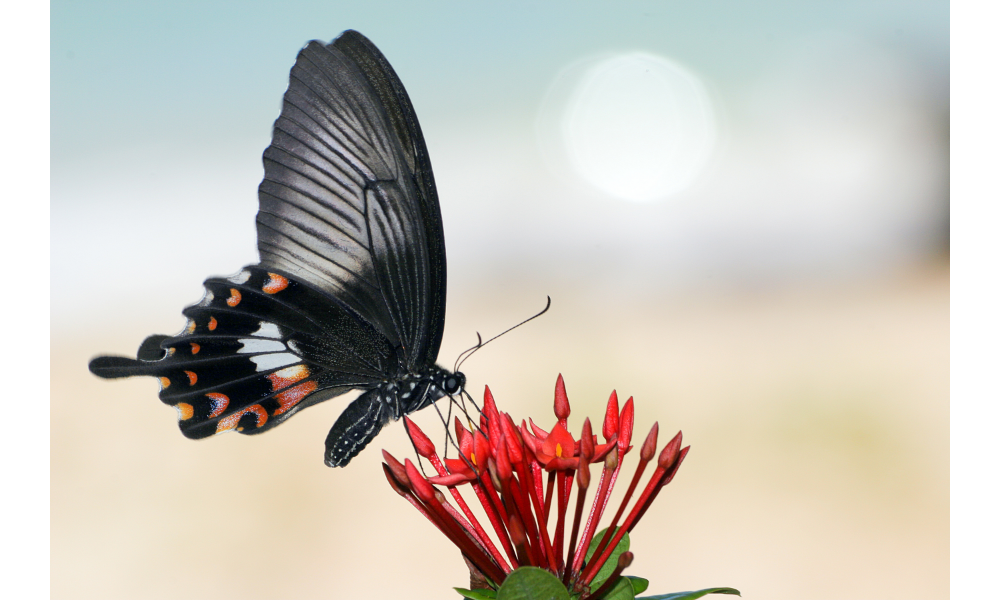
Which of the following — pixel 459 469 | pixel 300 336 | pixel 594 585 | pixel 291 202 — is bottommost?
pixel 594 585

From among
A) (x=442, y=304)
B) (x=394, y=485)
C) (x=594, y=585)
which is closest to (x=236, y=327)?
(x=442, y=304)

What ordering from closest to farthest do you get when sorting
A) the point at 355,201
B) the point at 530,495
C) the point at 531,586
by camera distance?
the point at 531,586 → the point at 530,495 → the point at 355,201

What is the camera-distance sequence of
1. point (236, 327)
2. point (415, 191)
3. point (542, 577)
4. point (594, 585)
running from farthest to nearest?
point (236, 327) → point (415, 191) → point (594, 585) → point (542, 577)

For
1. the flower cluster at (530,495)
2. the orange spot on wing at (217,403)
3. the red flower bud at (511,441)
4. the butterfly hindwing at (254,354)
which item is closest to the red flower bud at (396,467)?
the flower cluster at (530,495)

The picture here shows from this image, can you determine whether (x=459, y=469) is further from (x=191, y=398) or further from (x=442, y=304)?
(x=191, y=398)

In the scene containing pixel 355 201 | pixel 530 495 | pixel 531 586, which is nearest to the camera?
pixel 531 586

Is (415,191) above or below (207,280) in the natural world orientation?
above

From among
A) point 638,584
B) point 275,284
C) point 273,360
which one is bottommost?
point 638,584

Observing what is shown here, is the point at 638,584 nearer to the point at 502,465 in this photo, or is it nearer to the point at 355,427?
the point at 502,465

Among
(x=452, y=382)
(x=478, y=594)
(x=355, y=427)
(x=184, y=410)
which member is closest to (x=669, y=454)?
(x=478, y=594)
